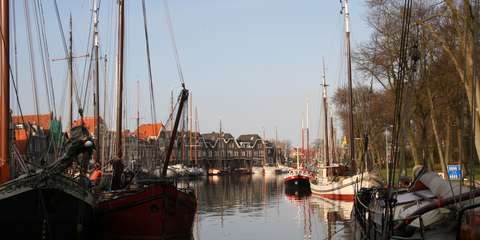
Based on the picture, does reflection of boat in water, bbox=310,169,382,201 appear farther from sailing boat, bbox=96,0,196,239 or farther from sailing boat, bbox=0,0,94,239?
sailing boat, bbox=0,0,94,239

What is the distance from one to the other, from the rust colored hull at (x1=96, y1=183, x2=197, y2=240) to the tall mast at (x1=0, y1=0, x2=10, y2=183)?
142 inches

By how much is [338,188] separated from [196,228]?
17220 mm

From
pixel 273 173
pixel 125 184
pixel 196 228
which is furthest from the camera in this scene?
pixel 273 173

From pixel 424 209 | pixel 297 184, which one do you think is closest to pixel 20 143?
pixel 297 184

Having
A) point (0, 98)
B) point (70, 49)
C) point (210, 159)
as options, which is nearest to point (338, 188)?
point (70, 49)

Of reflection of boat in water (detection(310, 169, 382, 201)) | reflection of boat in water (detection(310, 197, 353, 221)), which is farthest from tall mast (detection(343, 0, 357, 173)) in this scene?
reflection of boat in water (detection(310, 197, 353, 221))

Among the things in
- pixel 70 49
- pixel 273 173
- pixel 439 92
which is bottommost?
pixel 273 173

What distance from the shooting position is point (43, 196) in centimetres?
1748

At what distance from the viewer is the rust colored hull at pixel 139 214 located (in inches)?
816

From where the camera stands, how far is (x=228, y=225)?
28141 millimetres

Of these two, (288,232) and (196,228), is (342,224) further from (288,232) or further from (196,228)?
(196,228)

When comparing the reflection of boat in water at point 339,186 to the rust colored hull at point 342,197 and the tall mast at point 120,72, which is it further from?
the tall mast at point 120,72

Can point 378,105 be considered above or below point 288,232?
above

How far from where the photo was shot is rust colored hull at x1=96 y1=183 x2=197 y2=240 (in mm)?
20734
